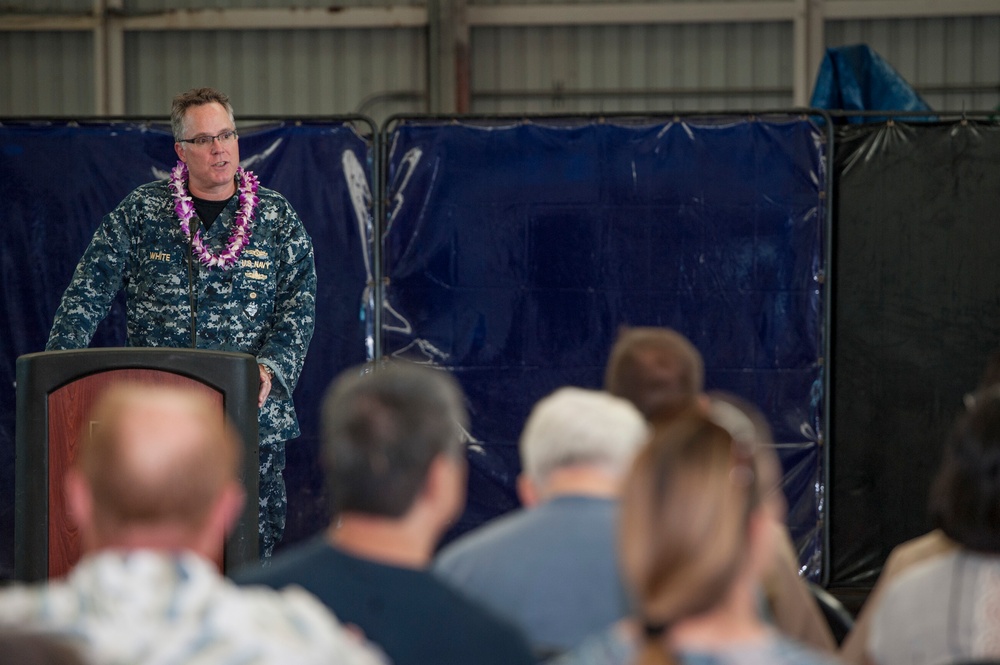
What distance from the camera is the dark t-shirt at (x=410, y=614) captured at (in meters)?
1.39

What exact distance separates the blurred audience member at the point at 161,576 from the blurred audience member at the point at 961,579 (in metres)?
0.80

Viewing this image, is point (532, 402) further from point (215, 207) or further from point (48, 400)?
point (48, 400)

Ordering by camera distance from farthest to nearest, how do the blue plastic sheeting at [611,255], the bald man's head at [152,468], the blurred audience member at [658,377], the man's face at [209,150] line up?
the blue plastic sheeting at [611,255] < the man's face at [209,150] < the blurred audience member at [658,377] < the bald man's head at [152,468]

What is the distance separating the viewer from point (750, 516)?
1.24 m

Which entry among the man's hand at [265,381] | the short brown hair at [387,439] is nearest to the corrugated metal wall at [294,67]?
the man's hand at [265,381]

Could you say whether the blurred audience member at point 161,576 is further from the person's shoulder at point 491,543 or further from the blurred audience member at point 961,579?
the blurred audience member at point 961,579

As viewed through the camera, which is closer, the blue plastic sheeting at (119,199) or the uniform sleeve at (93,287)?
the uniform sleeve at (93,287)

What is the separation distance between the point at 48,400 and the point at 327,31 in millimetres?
6026

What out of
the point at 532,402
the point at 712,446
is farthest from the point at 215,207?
the point at 712,446

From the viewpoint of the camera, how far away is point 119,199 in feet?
16.4

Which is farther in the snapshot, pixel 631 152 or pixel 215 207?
pixel 631 152

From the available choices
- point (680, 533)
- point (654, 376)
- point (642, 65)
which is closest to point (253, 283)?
point (654, 376)

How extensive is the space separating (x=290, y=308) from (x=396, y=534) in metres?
2.39

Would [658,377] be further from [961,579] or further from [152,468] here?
[152,468]
